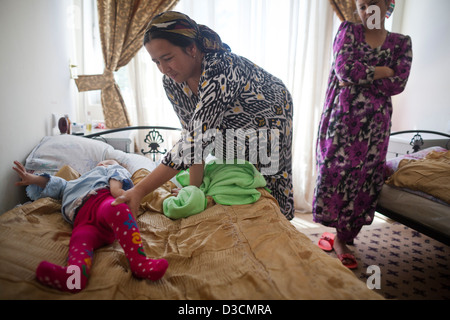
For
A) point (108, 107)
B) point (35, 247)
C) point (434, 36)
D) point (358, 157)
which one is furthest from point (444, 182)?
point (108, 107)

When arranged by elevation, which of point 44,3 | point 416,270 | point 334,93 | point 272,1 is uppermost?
point 272,1

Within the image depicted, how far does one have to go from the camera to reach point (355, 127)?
179cm

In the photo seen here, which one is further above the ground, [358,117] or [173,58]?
[173,58]

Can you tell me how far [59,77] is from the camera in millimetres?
2186

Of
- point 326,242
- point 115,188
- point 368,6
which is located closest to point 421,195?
point 326,242

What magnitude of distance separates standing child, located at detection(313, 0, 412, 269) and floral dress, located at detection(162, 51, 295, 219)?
518 millimetres

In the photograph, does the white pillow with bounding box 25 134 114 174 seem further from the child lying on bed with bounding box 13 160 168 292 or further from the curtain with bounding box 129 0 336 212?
the curtain with bounding box 129 0 336 212

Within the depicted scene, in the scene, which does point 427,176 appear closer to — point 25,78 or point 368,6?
point 368,6

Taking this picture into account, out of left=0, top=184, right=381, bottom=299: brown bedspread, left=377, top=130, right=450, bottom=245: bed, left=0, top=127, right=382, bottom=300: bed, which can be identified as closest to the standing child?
left=377, top=130, right=450, bottom=245: bed

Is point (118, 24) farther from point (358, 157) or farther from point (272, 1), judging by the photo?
point (358, 157)

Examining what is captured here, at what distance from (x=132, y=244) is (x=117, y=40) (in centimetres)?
247

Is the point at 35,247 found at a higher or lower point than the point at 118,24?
lower

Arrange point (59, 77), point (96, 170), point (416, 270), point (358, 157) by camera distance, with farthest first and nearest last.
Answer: point (59, 77) → point (416, 270) → point (358, 157) → point (96, 170)

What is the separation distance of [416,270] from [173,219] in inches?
76.0
